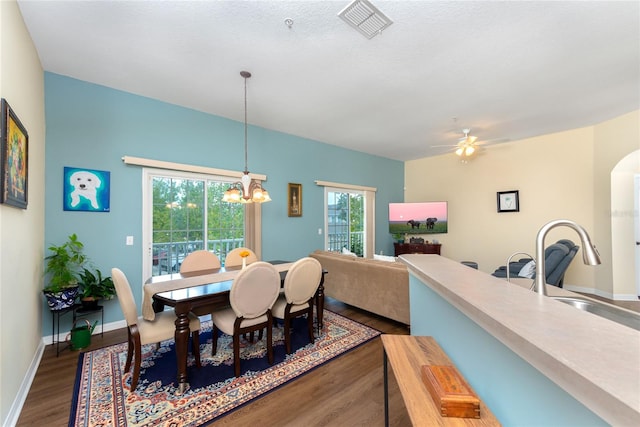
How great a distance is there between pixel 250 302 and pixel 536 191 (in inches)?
214

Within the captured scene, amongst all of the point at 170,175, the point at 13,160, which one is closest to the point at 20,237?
the point at 13,160

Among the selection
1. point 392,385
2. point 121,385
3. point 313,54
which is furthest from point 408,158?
point 121,385

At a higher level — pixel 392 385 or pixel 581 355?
pixel 581 355

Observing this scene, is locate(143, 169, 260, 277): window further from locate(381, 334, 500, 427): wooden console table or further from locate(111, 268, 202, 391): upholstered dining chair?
locate(381, 334, 500, 427): wooden console table

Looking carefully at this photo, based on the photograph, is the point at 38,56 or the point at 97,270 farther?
the point at 97,270

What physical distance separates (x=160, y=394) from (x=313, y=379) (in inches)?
44.0

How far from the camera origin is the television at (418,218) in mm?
5848

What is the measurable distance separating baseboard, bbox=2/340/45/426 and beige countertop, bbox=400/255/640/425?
2.62 m

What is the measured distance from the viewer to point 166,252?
11.6ft

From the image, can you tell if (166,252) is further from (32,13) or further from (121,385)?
(32,13)

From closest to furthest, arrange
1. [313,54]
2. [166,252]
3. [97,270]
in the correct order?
[313,54]
[97,270]
[166,252]

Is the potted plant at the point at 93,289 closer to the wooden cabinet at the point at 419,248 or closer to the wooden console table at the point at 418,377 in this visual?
the wooden console table at the point at 418,377

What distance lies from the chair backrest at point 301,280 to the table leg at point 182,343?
817 mm

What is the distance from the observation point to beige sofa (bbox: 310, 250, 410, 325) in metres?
2.99
